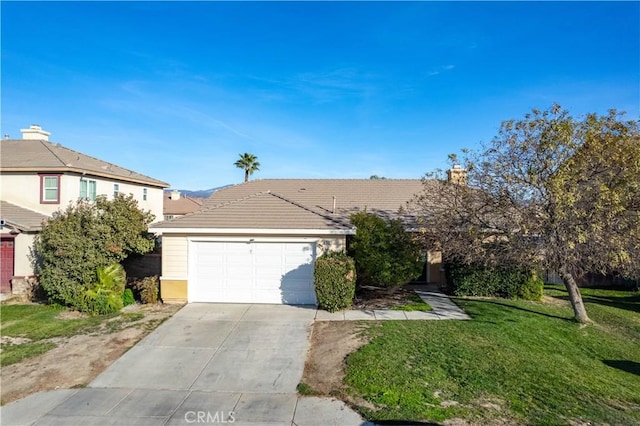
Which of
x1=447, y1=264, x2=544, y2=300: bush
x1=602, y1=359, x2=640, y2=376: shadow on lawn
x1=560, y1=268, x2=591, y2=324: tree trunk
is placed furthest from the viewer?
x1=447, y1=264, x2=544, y2=300: bush

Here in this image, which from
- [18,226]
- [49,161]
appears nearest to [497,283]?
[18,226]

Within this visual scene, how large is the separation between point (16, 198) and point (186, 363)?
606 inches

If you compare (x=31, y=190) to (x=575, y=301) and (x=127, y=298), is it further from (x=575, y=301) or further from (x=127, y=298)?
(x=575, y=301)

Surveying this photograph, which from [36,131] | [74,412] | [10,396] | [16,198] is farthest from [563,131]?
[36,131]

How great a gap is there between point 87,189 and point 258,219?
38.6ft

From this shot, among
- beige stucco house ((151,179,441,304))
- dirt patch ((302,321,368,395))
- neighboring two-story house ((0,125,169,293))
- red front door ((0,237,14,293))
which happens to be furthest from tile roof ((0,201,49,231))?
dirt patch ((302,321,368,395))

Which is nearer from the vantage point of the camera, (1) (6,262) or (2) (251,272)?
(2) (251,272)

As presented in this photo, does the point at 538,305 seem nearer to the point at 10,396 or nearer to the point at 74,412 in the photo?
the point at 74,412

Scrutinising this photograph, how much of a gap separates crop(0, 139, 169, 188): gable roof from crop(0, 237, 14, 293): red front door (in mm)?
4251

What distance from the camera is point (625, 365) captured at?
29.0ft

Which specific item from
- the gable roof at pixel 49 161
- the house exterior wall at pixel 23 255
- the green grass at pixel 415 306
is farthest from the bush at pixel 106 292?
the green grass at pixel 415 306

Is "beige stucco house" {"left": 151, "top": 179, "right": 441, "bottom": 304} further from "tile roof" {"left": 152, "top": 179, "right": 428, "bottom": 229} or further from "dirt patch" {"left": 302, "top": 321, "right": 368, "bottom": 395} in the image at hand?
"dirt patch" {"left": 302, "top": 321, "right": 368, "bottom": 395}

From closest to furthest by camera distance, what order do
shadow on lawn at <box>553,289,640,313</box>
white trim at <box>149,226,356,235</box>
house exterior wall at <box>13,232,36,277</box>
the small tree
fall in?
the small tree
white trim at <box>149,226,356,235</box>
shadow on lawn at <box>553,289,640,313</box>
house exterior wall at <box>13,232,36,277</box>

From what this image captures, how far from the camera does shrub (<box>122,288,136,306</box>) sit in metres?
12.9
